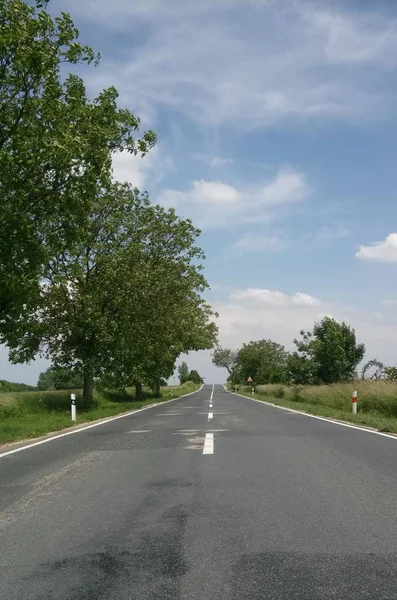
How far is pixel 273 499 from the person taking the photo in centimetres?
663

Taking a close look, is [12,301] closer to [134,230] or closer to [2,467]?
[2,467]

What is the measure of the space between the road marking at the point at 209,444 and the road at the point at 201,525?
243 millimetres

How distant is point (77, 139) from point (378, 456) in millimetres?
9995

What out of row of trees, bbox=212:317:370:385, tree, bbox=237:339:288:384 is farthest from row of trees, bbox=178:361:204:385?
row of trees, bbox=212:317:370:385

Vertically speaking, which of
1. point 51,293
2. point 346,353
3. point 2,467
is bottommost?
point 2,467

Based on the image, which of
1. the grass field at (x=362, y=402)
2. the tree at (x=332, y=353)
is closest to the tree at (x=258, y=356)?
the tree at (x=332, y=353)

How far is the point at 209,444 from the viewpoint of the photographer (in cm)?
1204

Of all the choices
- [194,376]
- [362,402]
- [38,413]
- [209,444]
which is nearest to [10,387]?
[38,413]

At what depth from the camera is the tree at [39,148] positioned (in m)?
14.0

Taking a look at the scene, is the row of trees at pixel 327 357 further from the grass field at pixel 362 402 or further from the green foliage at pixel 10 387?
the green foliage at pixel 10 387

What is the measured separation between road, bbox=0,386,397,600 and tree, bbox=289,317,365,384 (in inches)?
1107

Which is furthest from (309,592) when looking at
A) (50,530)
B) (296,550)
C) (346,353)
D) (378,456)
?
(346,353)

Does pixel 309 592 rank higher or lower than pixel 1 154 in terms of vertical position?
lower

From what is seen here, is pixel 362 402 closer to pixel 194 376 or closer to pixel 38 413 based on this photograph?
pixel 38 413
